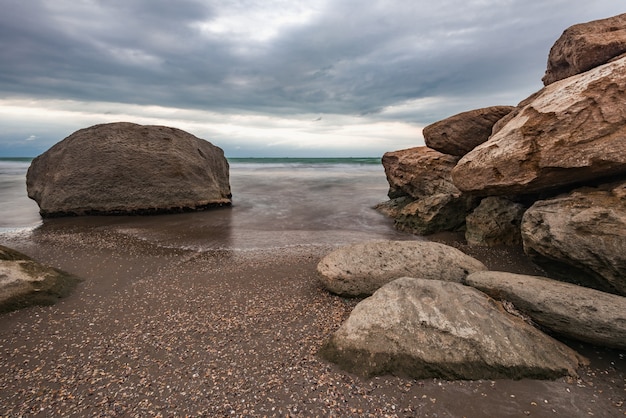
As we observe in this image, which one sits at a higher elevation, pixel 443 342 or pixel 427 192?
pixel 427 192

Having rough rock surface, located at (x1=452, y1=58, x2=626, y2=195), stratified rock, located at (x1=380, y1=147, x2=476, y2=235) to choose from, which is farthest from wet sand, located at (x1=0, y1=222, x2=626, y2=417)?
stratified rock, located at (x1=380, y1=147, x2=476, y2=235)

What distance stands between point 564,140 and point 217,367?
6.45m

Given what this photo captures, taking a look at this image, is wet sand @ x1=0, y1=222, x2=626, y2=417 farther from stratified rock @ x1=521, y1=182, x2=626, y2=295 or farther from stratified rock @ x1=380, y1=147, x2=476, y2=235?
stratified rock @ x1=380, y1=147, x2=476, y2=235

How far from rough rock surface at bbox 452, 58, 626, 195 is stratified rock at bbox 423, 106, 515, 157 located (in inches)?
106

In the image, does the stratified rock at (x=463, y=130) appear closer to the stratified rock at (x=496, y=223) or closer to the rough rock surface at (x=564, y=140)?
the stratified rock at (x=496, y=223)

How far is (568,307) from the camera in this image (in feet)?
13.5

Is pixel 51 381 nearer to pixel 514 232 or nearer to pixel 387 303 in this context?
pixel 387 303

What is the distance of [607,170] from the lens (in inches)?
211

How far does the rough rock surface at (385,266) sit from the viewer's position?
5602mm

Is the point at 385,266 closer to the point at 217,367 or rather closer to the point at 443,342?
the point at 443,342

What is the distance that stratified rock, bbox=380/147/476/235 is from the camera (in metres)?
10.0

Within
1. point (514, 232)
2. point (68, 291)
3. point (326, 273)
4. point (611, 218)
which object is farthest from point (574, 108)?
point (68, 291)

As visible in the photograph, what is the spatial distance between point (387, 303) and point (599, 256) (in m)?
3.31

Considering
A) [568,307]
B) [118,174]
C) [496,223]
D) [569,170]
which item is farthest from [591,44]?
[118,174]
